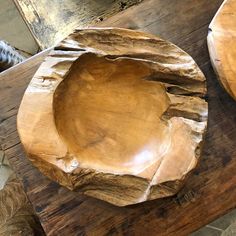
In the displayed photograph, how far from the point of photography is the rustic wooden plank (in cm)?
157

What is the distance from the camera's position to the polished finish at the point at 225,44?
1.21 metres

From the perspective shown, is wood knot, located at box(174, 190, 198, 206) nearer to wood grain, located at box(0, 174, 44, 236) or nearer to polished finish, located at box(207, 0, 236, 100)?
polished finish, located at box(207, 0, 236, 100)

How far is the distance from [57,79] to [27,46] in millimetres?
1137

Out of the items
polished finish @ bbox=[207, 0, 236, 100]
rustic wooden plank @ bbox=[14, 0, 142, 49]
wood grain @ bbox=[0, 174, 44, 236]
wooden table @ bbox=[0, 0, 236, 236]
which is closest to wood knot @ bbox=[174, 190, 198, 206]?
wooden table @ bbox=[0, 0, 236, 236]

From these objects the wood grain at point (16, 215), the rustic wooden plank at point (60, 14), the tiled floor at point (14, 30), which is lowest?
the wood grain at point (16, 215)

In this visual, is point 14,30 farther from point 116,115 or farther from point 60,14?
point 116,115

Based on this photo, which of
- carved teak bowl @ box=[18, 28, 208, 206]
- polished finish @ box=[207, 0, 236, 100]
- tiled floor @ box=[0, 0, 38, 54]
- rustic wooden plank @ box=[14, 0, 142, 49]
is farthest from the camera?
tiled floor @ box=[0, 0, 38, 54]

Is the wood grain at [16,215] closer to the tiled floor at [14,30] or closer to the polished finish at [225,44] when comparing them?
the polished finish at [225,44]

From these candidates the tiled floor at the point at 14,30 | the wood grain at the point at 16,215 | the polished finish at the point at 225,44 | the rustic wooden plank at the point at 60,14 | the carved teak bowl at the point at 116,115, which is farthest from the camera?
the tiled floor at the point at 14,30

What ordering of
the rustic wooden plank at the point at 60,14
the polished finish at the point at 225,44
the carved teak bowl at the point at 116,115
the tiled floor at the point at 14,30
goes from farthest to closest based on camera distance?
the tiled floor at the point at 14,30 < the rustic wooden plank at the point at 60,14 < the polished finish at the point at 225,44 < the carved teak bowl at the point at 116,115

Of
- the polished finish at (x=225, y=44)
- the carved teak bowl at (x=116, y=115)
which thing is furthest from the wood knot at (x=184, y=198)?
the polished finish at (x=225, y=44)

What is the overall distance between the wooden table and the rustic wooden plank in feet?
0.92

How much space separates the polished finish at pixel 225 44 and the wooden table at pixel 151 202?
0.09m

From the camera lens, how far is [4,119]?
1291 millimetres
